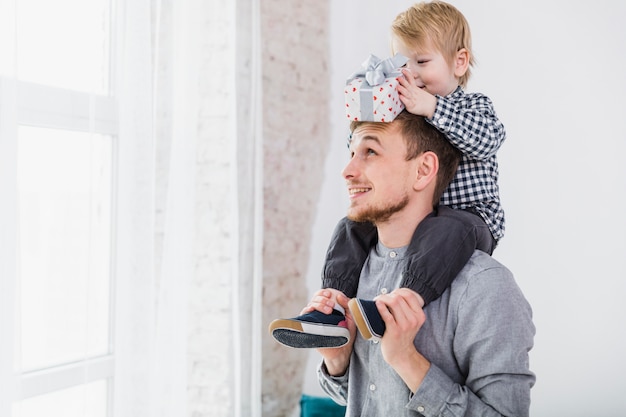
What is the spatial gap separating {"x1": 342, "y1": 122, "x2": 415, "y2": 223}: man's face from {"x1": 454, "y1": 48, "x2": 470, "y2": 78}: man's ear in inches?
14.1

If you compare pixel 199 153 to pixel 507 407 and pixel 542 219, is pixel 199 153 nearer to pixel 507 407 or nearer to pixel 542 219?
pixel 542 219

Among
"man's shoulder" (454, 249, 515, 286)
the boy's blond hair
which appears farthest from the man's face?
the boy's blond hair

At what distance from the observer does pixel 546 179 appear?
2994 millimetres

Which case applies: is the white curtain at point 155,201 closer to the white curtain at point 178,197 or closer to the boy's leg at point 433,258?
the white curtain at point 178,197

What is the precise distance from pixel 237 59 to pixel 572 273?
170 centimetres

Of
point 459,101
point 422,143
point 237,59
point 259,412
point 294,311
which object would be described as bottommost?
point 259,412

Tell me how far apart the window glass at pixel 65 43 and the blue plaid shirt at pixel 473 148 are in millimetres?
1144

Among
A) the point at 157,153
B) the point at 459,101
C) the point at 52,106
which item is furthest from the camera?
the point at 157,153

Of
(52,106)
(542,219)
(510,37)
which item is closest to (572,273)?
(542,219)

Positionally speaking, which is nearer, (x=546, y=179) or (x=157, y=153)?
(x=157, y=153)

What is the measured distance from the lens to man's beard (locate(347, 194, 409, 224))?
1618mm

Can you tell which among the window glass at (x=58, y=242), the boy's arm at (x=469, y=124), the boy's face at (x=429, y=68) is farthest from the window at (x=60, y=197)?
the boy's arm at (x=469, y=124)

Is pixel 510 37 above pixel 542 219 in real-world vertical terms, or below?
above

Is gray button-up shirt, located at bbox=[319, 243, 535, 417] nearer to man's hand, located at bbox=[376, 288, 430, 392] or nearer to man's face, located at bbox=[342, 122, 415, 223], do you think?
man's hand, located at bbox=[376, 288, 430, 392]
